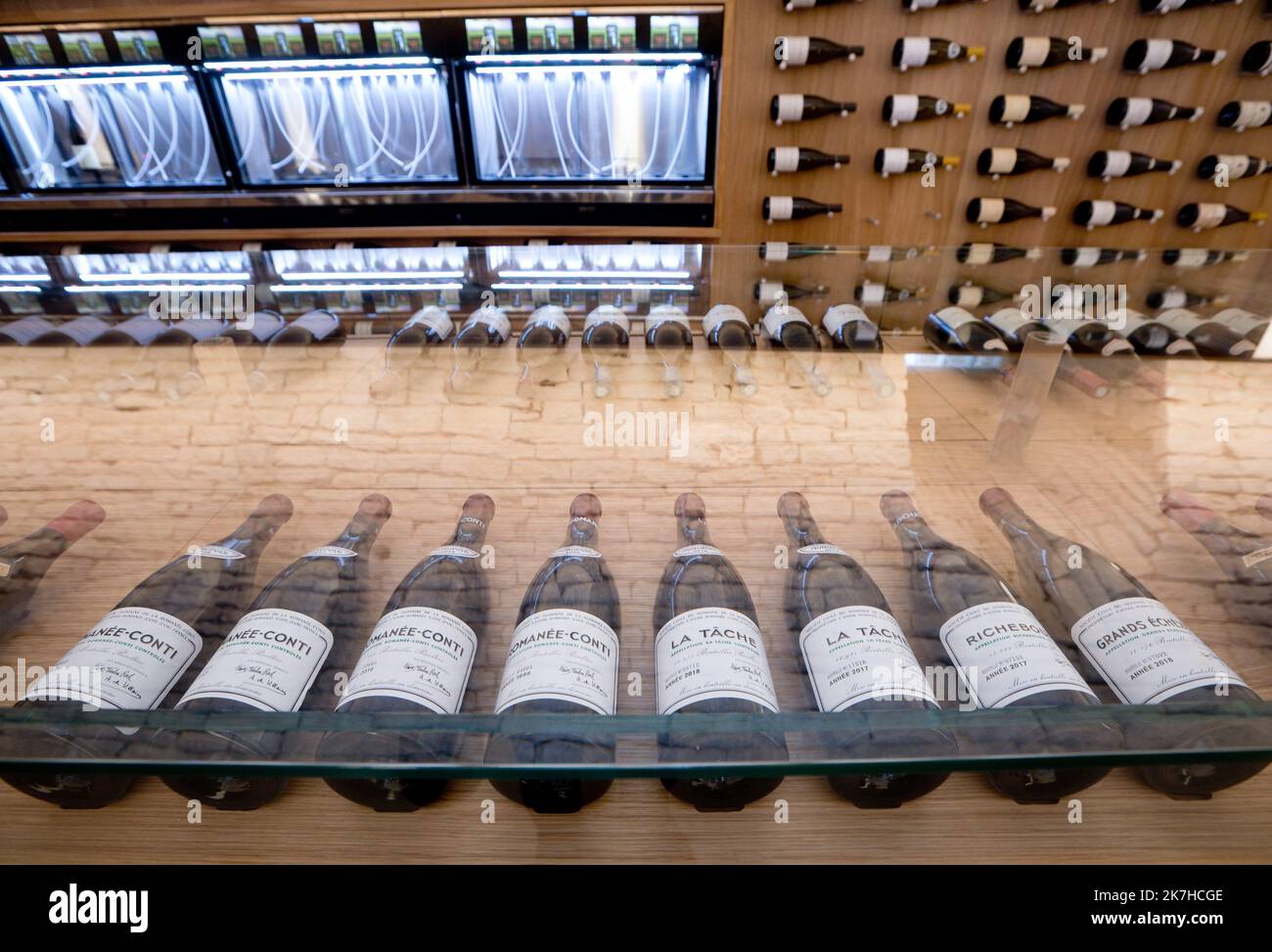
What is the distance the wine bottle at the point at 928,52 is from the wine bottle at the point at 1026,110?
17cm

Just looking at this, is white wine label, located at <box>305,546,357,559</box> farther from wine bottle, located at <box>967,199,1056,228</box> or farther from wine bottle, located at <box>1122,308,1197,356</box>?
wine bottle, located at <box>967,199,1056,228</box>

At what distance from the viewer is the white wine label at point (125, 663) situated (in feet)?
1.53

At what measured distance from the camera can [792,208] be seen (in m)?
2.13

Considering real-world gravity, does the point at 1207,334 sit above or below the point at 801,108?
below

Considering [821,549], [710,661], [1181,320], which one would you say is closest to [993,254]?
[1181,320]

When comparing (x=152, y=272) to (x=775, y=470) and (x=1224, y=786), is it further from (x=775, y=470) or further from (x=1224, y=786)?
(x=1224, y=786)

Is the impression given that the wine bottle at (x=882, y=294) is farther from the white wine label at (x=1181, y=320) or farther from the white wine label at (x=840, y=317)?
the white wine label at (x=1181, y=320)

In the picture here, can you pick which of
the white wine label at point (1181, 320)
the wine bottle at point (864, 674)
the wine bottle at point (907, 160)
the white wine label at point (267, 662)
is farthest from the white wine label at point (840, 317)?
the wine bottle at point (907, 160)

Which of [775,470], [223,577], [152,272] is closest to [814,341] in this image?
[775,470]

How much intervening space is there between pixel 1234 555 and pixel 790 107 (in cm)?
177

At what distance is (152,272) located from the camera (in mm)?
1132

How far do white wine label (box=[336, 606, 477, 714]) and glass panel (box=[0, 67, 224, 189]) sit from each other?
7.40 ft

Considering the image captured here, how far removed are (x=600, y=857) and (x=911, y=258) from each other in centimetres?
104

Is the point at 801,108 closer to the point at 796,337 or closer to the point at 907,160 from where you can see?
the point at 907,160
